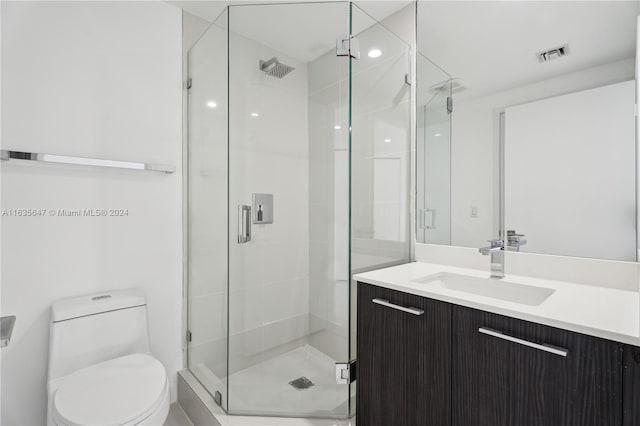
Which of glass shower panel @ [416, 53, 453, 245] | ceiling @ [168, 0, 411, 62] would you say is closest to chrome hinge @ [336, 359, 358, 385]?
glass shower panel @ [416, 53, 453, 245]

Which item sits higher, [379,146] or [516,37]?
[516,37]

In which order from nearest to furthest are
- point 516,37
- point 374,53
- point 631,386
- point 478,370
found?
point 631,386 → point 478,370 → point 516,37 → point 374,53

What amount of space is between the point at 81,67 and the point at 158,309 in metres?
1.36

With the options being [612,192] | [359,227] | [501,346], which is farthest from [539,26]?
[501,346]

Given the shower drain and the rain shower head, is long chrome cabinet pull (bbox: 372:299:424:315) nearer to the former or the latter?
the shower drain

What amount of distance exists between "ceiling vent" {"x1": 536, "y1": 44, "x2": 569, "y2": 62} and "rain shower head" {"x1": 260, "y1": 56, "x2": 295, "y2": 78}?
1220 mm

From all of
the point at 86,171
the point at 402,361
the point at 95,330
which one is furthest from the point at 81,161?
the point at 402,361

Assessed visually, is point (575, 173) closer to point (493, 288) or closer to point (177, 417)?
point (493, 288)

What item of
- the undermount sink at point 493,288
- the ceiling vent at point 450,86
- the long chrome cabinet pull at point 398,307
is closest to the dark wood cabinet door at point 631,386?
the undermount sink at point 493,288

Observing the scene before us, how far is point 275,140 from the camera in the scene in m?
1.82

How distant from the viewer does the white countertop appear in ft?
2.52

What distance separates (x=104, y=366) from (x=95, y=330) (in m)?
0.20

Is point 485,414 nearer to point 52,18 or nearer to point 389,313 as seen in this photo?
point 389,313

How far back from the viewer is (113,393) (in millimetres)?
1196
